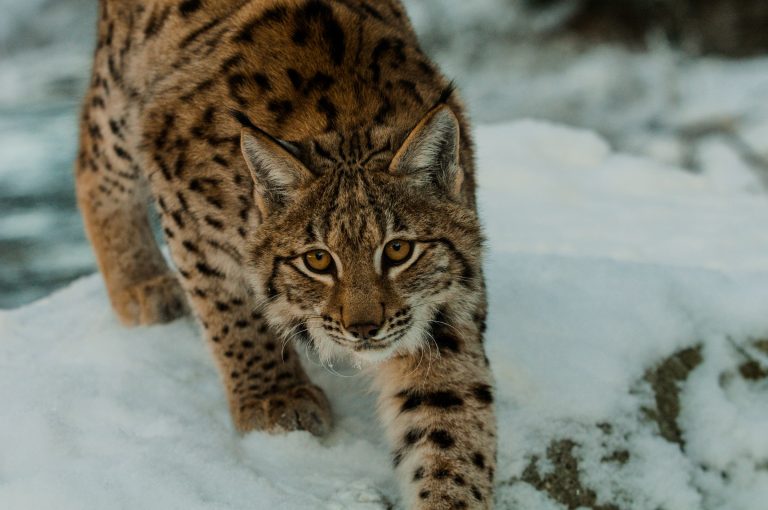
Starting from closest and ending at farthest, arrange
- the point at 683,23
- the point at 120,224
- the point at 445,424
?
1. the point at 445,424
2. the point at 120,224
3. the point at 683,23

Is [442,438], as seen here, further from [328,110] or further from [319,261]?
[328,110]

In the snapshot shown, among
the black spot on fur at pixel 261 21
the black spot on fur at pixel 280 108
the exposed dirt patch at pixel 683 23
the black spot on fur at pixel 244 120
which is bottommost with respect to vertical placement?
the black spot on fur at pixel 244 120

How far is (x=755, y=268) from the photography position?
5812 mm

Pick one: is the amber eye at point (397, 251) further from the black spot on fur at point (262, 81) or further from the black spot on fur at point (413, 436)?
the black spot on fur at point (262, 81)

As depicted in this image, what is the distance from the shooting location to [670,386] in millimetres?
4480

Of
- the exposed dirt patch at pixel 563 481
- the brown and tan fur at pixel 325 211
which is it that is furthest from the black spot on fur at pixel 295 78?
the exposed dirt patch at pixel 563 481

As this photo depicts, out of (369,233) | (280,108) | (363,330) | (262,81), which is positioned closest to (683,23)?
(262,81)

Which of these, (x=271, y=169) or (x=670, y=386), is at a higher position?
(x=271, y=169)

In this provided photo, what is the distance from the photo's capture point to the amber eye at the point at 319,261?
3396 mm

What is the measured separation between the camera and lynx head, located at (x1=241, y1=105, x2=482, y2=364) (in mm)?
3334

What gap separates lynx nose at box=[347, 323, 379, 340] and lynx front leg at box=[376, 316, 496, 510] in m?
0.35

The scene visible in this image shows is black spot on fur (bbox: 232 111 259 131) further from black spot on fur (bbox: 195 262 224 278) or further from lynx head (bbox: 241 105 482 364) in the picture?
black spot on fur (bbox: 195 262 224 278)

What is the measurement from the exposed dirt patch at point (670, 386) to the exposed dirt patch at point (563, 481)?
0.49m

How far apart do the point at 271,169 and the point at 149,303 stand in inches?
67.8
